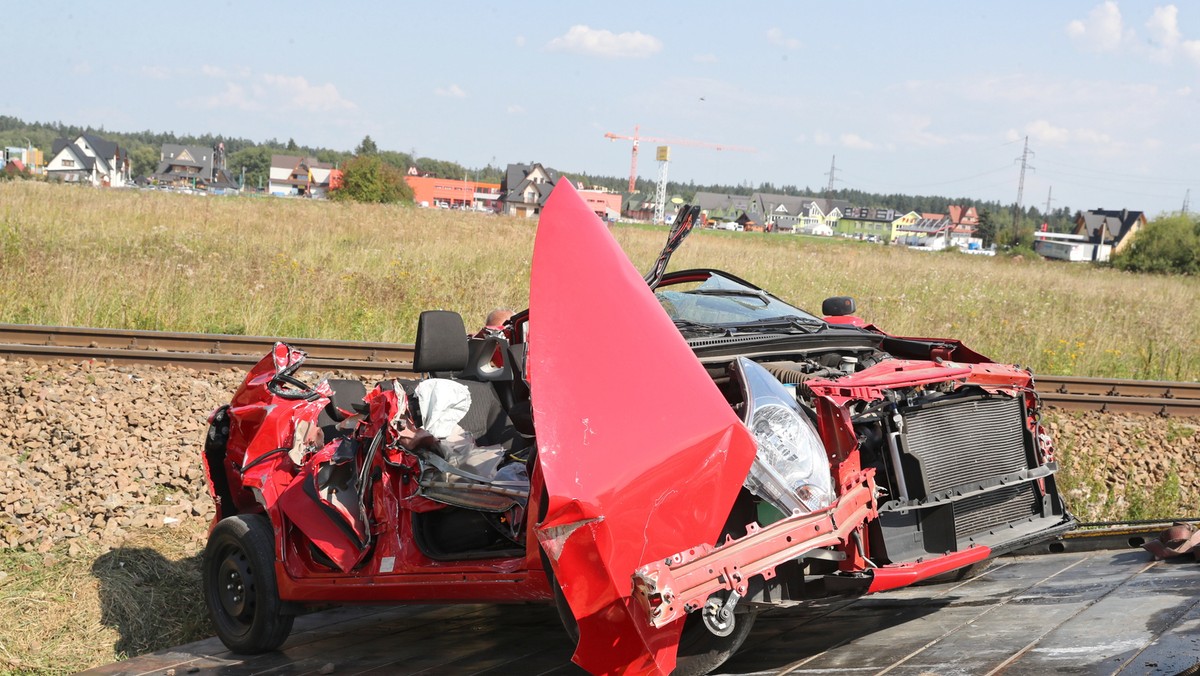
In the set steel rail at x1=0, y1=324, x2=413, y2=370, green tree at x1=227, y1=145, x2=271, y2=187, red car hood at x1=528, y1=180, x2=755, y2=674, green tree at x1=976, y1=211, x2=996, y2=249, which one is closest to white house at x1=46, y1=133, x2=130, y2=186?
green tree at x1=227, y1=145, x2=271, y2=187

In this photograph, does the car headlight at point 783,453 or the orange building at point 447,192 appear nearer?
the car headlight at point 783,453

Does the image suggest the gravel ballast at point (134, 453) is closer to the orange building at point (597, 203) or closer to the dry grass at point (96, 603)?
the dry grass at point (96, 603)

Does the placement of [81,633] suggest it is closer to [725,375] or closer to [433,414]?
[433,414]

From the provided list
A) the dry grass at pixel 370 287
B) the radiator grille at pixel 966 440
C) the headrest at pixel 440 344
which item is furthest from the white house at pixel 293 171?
the radiator grille at pixel 966 440

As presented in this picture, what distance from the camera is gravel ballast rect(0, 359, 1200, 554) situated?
266 inches

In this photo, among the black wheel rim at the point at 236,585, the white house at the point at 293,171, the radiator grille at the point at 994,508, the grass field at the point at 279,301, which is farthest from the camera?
the white house at the point at 293,171

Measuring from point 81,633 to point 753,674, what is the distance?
384 centimetres

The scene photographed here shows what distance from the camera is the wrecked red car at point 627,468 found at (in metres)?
3.19

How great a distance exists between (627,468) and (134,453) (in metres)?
5.64

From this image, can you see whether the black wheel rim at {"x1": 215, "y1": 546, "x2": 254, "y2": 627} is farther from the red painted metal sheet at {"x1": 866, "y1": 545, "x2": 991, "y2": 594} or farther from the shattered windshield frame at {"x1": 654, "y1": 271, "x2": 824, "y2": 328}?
the red painted metal sheet at {"x1": 866, "y1": 545, "x2": 991, "y2": 594}

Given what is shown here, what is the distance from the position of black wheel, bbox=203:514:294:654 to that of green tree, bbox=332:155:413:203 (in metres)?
45.5

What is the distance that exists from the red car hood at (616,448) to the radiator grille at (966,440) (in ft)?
3.72

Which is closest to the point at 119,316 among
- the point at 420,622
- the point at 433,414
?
the point at 420,622

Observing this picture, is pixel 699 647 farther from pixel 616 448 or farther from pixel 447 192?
pixel 447 192
